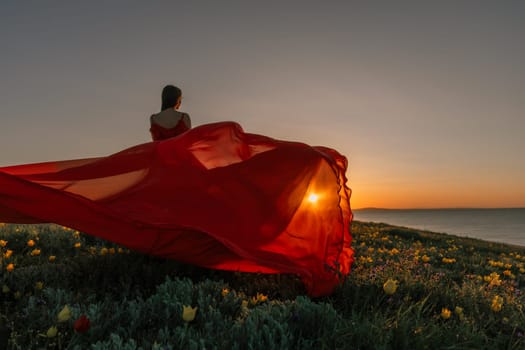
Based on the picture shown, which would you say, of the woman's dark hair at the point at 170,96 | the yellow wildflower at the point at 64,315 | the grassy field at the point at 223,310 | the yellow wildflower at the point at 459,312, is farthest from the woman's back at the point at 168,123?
the yellow wildflower at the point at 459,312

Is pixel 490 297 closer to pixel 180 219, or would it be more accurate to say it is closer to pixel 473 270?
pixel 473 270

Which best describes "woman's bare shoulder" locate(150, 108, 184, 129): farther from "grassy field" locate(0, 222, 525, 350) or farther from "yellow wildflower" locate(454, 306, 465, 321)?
"yellow wildflower" locate(454, 306, 465, 321)

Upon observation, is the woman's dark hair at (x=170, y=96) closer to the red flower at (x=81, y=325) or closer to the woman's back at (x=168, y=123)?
the woman's back at (x=168, y=123)

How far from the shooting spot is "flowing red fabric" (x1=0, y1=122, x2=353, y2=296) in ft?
11.7

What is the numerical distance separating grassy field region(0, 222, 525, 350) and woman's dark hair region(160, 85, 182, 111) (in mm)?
2968

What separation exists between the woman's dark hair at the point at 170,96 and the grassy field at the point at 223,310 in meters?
2.97

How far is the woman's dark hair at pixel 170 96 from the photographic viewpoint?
6.52 m

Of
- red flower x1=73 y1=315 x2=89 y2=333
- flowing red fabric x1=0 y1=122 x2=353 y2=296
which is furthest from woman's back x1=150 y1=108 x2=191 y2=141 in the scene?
red flower x1=73 y1=315 x2=89 y2=333

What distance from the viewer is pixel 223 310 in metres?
2.72

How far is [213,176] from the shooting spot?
416 cm

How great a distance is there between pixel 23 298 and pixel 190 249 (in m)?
1.52

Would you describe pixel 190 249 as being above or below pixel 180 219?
below

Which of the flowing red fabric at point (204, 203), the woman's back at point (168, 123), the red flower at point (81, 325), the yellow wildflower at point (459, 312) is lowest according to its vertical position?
the yellow wildflower at point (459, 312)

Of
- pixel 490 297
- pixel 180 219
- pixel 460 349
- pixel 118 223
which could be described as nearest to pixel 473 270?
pixel 490 297
